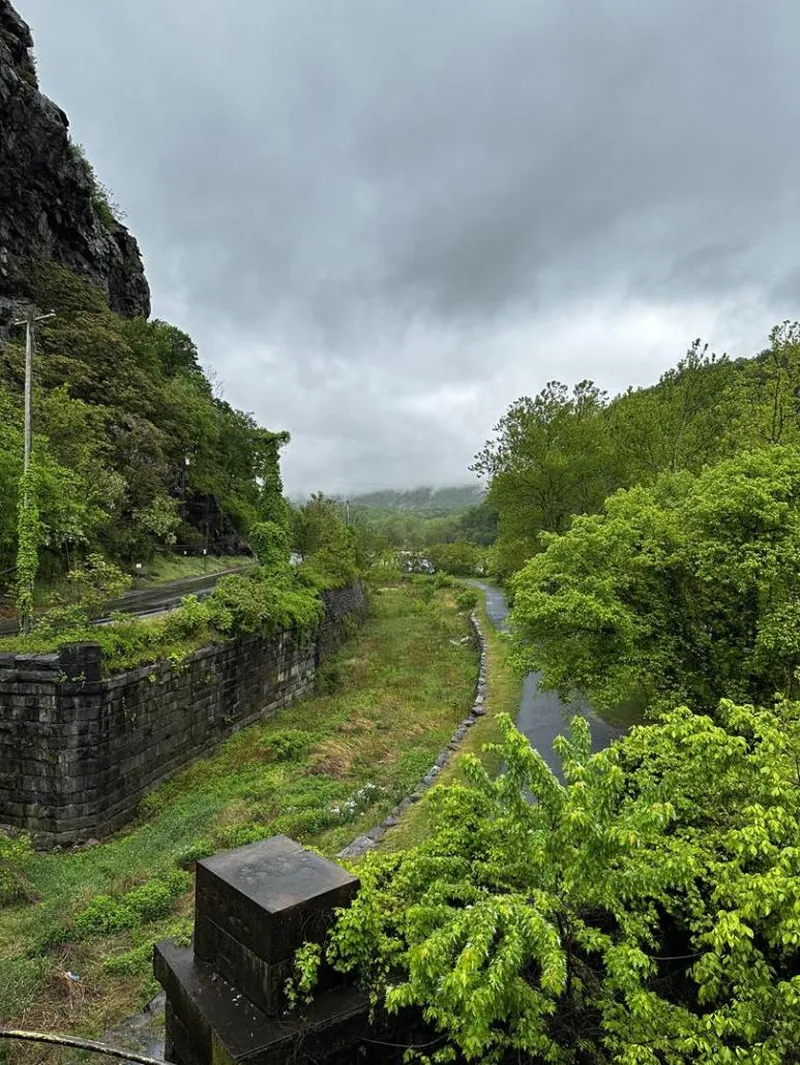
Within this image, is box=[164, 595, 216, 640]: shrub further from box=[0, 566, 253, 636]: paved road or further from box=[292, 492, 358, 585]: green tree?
box=[292, 492, 358, 585]: green tree

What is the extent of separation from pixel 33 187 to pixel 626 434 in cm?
3457

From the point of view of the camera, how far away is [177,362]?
4853cm

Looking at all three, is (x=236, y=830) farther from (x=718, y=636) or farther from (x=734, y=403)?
(x=734, y=403)

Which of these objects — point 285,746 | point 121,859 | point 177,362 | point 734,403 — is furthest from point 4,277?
point 734,403

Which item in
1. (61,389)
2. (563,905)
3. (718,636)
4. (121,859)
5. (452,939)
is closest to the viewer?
(452,939)

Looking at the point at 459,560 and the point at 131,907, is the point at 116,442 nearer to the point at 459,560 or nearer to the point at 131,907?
the point at 131,907

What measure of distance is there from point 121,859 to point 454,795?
774 centimetres

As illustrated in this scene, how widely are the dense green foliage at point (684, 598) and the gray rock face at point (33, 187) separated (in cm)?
2953

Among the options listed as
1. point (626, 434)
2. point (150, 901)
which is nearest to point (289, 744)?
point (150, 901)

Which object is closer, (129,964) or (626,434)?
(129,964)

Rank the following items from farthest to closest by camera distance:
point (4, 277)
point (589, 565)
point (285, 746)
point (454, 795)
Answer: point (4, 277) → point (285, 746) → point (589, 565) → point (454, 795)

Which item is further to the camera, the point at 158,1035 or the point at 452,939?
the point at 158,1035

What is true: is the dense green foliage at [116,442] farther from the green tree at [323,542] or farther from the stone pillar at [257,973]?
the stone pillar at [257,973]

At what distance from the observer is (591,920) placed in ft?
12.1
